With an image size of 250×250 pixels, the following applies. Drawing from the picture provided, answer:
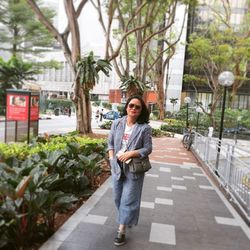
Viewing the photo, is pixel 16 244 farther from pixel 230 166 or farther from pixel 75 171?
pixel 230 166

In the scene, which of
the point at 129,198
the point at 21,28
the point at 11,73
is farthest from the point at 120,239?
the point at 21,28

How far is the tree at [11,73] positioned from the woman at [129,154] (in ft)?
102

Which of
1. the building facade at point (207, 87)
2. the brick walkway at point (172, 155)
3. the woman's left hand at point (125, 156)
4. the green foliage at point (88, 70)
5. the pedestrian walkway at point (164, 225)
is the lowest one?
the brick walkway at point (172, 155)

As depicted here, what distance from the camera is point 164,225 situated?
14.8 feet

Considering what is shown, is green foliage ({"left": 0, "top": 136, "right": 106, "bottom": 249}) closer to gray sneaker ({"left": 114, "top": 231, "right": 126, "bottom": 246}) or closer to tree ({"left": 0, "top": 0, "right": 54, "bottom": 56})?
gray sneaker ({"left": 114, "top": 231, "right": 126, "bottom": 246})

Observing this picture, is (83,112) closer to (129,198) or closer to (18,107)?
(18,107)

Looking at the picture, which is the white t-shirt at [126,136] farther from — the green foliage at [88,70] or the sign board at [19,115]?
the green foliage at [88,70]

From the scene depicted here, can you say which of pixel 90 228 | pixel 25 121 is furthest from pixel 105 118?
pixel 90 228

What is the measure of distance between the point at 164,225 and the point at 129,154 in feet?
4.68

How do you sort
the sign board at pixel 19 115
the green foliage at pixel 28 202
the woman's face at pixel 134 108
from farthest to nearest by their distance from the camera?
the sign board at pixel 19 115 < the woman's face at pixel 134 108 < the green foliage at pixel 28 202

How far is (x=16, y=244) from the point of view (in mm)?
3395

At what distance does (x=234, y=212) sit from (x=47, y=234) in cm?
306

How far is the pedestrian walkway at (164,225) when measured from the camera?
379cm

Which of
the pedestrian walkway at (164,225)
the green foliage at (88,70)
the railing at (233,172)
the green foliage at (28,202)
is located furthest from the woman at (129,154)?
the green foliage at (88,70)
